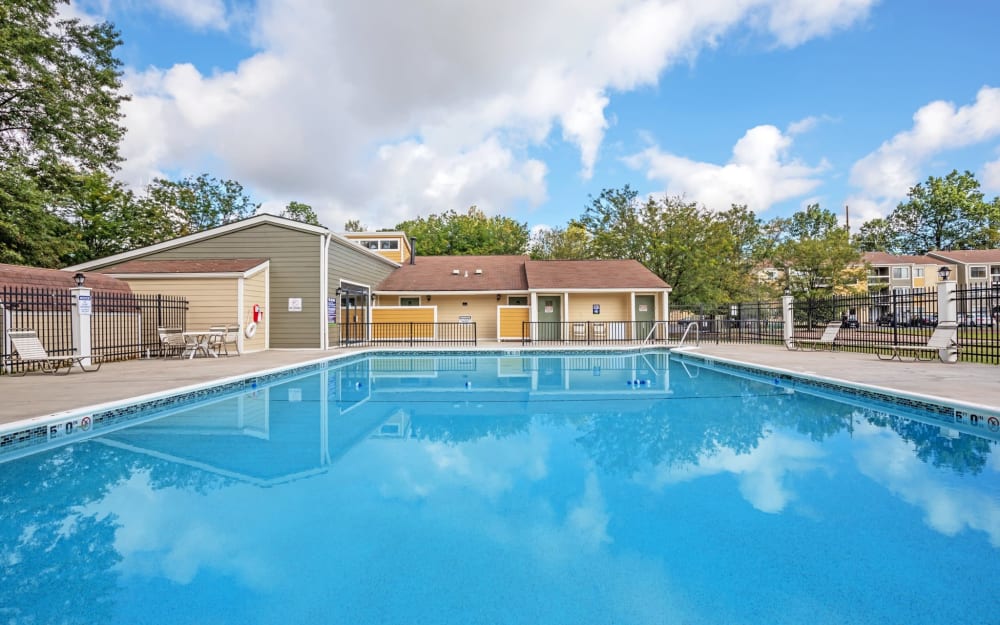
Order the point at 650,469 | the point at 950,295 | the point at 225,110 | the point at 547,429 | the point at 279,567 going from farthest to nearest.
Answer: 1. the point at 225,110
2. the point at 950,295
3. the point at 547,429
4. the point at 650,469
5. the point at 279,567

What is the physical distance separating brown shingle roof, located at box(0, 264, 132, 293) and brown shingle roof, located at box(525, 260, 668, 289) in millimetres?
14236

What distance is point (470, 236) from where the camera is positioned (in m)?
40.8

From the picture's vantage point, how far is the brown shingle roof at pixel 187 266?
47.9 ft

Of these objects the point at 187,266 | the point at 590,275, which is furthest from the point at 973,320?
the point at 187,266

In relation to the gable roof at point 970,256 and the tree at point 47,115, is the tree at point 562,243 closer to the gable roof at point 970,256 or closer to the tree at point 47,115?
the tree at point 47,115

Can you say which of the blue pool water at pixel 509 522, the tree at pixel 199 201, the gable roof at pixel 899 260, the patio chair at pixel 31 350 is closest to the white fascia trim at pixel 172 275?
the patio chair at pixel 31 350

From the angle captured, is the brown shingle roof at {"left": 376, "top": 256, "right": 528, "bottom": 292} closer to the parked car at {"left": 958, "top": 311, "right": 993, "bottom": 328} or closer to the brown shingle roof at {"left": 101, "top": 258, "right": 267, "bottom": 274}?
the brown shingle roof at {"left": 101, "top": 258, "right": 267, "bottom": 274}

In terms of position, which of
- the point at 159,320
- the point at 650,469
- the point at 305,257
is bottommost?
the point at 650,469

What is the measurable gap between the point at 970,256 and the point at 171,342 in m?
67.9

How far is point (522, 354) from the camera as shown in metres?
15.7

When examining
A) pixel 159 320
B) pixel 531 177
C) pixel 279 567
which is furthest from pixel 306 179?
pixel 279 567

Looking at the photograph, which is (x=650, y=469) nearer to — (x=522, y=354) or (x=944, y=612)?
(x=944, y=612)

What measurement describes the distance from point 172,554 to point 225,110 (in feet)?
65.3

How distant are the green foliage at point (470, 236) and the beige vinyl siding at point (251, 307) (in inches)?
990
